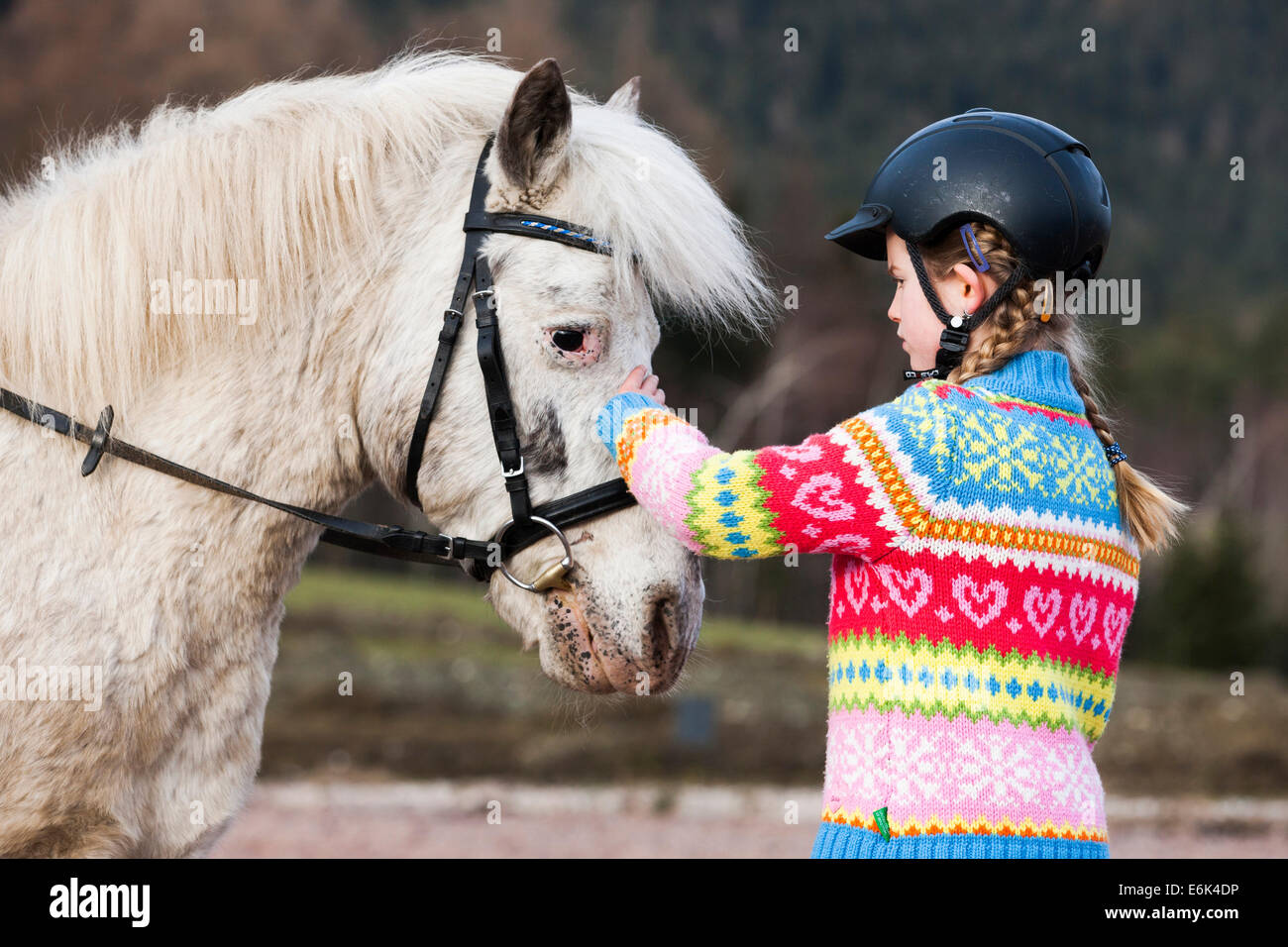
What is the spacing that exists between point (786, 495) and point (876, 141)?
59.7m

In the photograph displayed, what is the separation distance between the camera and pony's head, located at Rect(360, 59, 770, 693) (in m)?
2.38

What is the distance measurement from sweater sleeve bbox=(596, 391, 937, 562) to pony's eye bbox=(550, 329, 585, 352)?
1.10ft

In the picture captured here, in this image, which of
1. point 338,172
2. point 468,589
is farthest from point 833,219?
point 338,172

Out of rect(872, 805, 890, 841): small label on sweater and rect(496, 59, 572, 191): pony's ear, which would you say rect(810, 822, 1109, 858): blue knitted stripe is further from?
rect(496, 59, 572, 191): pony's ear

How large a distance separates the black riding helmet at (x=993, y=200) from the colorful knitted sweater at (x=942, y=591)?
1.00ft

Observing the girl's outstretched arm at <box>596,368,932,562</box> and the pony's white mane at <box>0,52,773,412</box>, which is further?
the pony's white mane at <box>0,52,773,412</box>

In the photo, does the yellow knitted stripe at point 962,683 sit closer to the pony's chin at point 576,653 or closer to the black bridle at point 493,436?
the pony's chin at point 576,653

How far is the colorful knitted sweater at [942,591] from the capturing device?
2090mm

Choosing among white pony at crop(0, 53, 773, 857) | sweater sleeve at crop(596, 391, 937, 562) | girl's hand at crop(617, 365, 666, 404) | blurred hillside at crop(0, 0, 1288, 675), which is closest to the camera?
sweater sleeve at crop(596, 391, 937, 562)

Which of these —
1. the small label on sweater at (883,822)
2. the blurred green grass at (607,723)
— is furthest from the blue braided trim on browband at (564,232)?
the blurred green grass at (607,723)

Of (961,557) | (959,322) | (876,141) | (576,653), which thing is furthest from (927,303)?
(876,141)

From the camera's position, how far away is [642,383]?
246cm

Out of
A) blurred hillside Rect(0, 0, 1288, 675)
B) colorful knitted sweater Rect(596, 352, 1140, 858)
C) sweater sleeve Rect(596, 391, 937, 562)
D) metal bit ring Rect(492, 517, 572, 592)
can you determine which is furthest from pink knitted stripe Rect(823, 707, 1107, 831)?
blurred hillside Rect(0, 0, 1288, 675)
